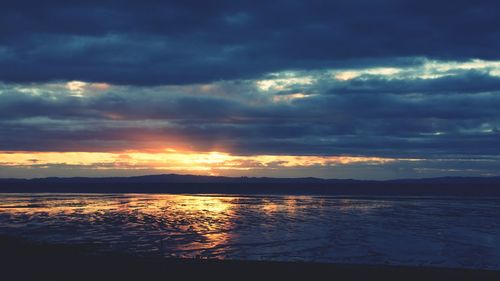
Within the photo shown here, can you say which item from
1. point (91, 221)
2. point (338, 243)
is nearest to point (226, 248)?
point (338, 243)

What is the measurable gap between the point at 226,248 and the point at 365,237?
10.4 metres

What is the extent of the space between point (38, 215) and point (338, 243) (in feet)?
104

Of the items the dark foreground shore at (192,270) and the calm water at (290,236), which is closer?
the dark foreground shore at (192,270)

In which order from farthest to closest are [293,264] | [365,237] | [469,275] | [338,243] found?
[365,237]
[338,243]
[293,264]
[469,275]

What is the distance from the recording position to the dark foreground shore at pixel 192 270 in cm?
1931

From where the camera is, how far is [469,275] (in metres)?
20.3

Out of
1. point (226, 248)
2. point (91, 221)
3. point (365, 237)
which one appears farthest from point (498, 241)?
point (91, 221)

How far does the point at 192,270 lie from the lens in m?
20.4

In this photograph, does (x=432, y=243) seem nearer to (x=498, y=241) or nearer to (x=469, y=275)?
(x=498, y=241)

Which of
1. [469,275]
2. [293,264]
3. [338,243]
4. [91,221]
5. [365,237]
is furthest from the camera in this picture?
[91,221]

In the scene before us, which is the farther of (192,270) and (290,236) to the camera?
(290,236)

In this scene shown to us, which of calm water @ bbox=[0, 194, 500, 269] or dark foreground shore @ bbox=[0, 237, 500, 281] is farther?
calm water @ bbox=[0, 194, 500, 269]

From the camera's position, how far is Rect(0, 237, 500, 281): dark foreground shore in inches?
760

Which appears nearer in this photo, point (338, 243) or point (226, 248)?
point (226, 248)
